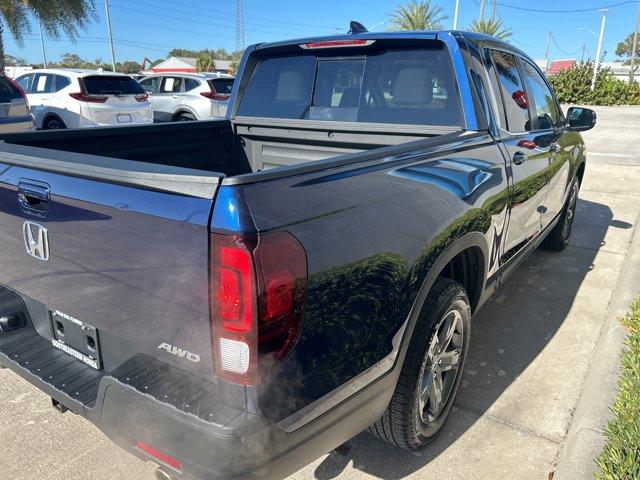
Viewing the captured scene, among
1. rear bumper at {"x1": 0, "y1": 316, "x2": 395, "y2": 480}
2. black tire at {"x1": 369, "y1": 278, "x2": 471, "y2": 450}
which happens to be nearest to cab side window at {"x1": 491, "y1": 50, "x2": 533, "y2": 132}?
black tire at {"x1": 369, "y1": 278, "x2": 471, "y2": 450}

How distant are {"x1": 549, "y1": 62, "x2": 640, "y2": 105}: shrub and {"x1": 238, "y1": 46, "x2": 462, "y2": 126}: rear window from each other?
3018cm

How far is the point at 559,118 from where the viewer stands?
444 centimetres

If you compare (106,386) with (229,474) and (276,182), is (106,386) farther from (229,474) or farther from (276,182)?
(276,182)

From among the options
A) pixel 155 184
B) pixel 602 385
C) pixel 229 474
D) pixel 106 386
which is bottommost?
pixel 602 385

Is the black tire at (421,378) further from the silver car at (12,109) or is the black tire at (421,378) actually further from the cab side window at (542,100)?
the silver car at (12,109)

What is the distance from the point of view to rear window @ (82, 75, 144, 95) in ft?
37.9

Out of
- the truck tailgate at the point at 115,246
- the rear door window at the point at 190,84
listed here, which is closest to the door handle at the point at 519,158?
the truck tailgate at the point at 115,246

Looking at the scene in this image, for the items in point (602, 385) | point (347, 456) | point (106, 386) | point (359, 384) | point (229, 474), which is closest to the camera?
point (229, 474)

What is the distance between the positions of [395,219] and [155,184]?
0.89 metres

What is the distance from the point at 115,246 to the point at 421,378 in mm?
1425

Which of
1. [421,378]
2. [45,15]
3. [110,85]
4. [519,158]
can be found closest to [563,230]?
[519,158]

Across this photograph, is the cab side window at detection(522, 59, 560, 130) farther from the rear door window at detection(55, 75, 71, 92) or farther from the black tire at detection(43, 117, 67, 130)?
the black tire at detection(43, 117, 67, 130)

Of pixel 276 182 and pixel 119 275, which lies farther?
pixel 119 275

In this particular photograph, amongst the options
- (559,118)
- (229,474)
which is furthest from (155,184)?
(559,118)
